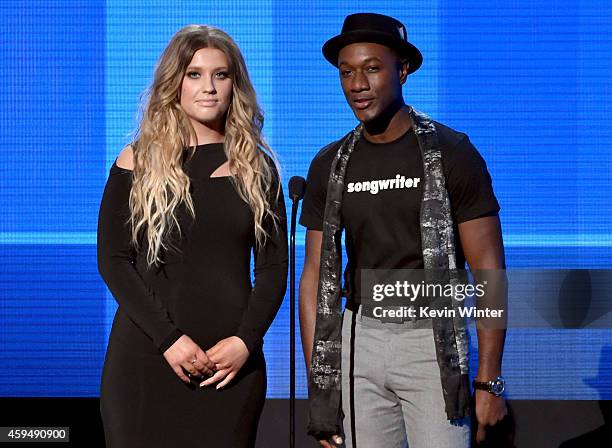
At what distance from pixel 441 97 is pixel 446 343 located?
6.00 ft

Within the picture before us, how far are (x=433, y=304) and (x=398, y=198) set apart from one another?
286 mm

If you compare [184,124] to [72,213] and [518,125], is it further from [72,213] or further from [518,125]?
[518,125]

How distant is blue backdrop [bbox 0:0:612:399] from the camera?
3984mm

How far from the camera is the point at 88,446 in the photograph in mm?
4309

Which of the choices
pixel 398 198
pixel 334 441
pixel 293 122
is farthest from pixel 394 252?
pixel 293 122

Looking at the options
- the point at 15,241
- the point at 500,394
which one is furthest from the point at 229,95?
the point at 15,241

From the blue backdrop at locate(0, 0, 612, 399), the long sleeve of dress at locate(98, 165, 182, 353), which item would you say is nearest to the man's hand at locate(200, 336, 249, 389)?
the long sleeve of dress at locate(98, 165, 182, 353)

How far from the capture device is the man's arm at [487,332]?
7.90 ft

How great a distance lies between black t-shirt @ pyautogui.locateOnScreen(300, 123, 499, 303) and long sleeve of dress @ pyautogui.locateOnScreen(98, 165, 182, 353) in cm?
51

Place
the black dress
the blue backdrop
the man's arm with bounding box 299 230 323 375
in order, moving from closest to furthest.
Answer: the black dress
the man's arm with bounding box 299 230 323 375
the blue backdrop

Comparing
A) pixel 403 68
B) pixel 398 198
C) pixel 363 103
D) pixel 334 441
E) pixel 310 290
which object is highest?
pixel 403 68

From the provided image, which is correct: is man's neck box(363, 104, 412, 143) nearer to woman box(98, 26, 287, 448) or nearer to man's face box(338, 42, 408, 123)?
man's face box(338, 42, 408, 123)

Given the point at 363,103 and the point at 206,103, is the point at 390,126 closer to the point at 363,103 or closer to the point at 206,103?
the point at 363,103

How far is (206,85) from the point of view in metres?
2.55
